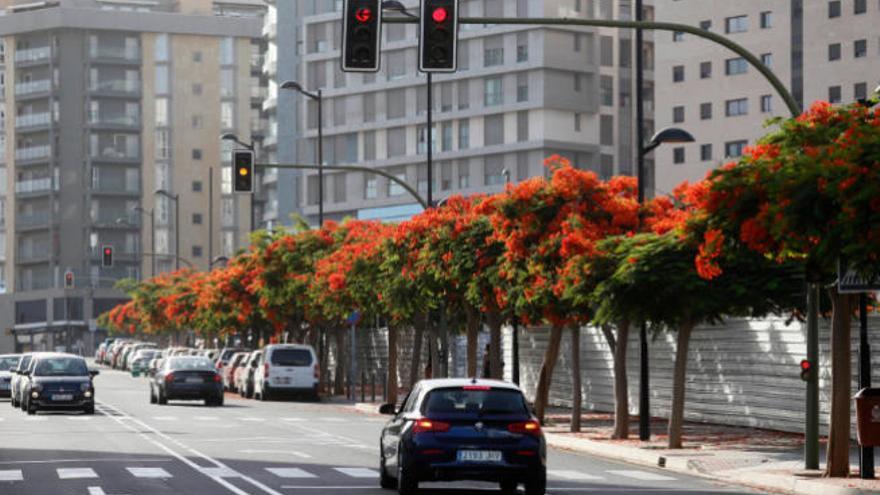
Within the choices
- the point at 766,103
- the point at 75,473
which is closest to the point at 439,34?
the point at 75,473

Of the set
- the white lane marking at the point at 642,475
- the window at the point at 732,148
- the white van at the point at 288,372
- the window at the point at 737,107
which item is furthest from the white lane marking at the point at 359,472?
the window at the point at 737,107

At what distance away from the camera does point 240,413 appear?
52438 mm

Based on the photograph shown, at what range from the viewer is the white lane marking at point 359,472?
2669 centimetres

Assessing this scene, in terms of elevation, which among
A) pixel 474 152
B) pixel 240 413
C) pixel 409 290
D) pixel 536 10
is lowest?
pixel 240 413

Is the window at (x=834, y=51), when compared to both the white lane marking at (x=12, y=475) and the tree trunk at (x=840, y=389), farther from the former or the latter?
the white lane marking at (x=12, y=475)

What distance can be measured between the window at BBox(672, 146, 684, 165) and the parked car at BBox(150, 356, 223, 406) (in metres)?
68.5

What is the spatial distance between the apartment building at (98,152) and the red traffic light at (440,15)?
466ft

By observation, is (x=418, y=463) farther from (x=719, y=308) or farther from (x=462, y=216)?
(x=462, y=216)

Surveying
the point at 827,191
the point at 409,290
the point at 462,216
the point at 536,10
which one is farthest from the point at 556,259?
the point at 536,10

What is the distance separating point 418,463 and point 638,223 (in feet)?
57.4

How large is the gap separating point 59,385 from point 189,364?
833 centimetres

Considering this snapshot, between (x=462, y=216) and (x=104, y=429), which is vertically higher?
(x=462, y=216)

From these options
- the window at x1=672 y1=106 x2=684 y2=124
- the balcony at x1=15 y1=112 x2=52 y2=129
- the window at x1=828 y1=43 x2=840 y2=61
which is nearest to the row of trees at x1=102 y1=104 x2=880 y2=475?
the window at x1=828 y1=43 x2=840 y2=61

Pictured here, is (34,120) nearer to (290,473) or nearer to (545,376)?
(545,376)
